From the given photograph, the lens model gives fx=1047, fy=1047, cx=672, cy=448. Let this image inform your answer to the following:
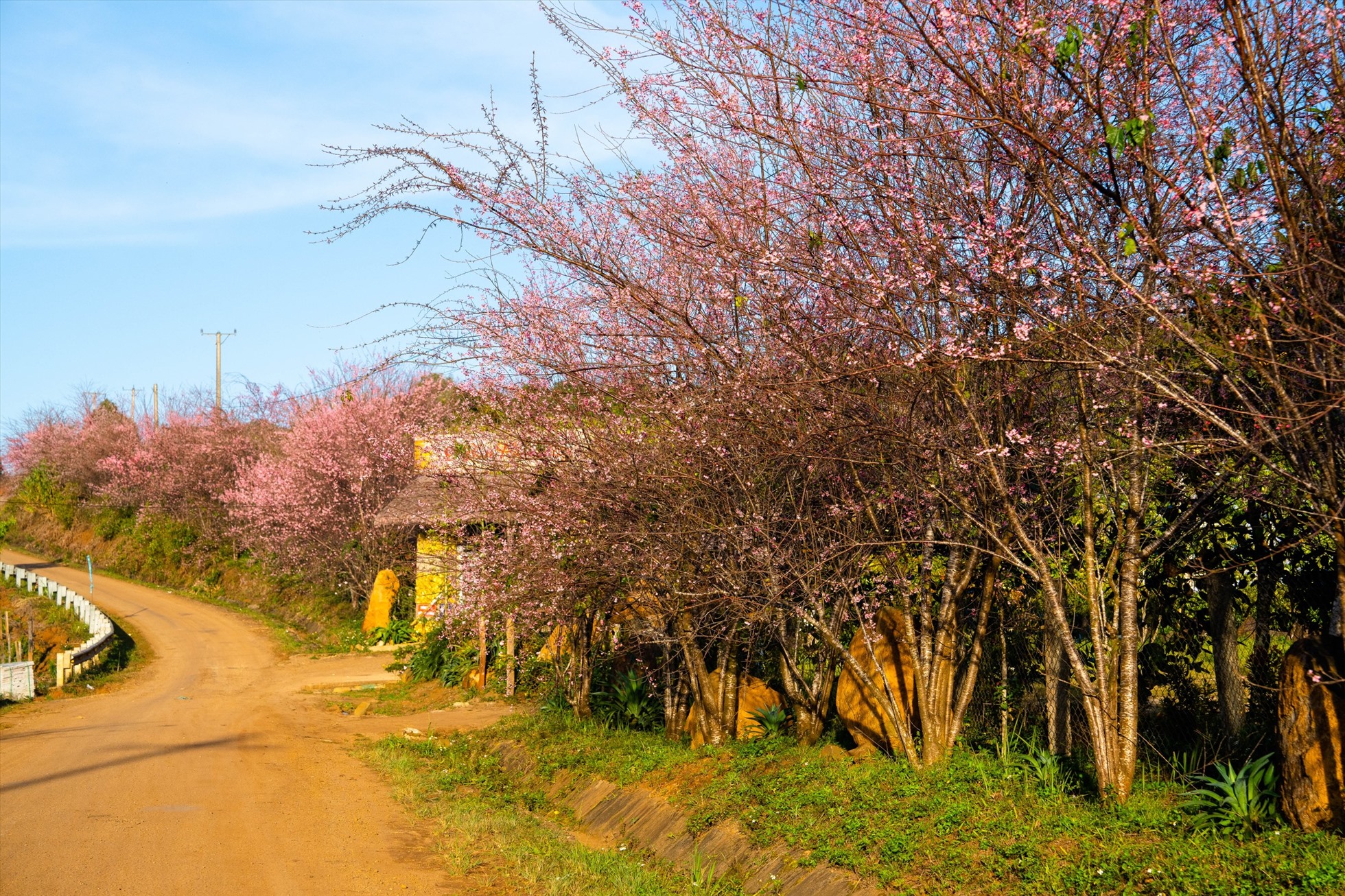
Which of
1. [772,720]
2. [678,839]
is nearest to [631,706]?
[772,720]

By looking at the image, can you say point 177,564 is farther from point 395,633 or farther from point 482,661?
point 482,661

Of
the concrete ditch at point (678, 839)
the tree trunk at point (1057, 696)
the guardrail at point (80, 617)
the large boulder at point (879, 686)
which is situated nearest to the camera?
the concrete ditch at point (678, 839)

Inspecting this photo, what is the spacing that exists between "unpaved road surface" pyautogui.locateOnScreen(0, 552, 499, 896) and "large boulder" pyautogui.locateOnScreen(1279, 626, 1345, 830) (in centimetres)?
523

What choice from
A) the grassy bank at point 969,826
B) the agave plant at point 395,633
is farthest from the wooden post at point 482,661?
the agave plant at point 395,633

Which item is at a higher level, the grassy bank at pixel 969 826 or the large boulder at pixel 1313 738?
the large boulder at pixel 1313 738

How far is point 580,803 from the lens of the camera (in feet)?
30.9

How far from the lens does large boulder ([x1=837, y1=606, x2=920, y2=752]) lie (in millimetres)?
7750

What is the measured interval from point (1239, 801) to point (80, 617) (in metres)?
27.5

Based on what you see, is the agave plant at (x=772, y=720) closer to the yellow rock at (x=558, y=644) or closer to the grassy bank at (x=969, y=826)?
the grassy bank at (x=969, y=826)

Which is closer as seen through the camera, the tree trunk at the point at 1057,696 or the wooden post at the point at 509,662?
the tree trunk at the point at 1057,696

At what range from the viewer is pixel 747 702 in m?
9.67

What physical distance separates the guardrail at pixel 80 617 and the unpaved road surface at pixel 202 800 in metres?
1.17

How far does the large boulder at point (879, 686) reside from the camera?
7.75 meters

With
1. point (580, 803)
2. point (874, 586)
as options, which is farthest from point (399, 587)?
point (874, 586)
